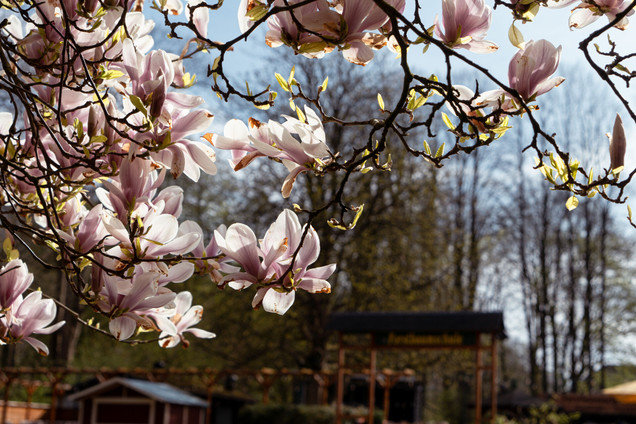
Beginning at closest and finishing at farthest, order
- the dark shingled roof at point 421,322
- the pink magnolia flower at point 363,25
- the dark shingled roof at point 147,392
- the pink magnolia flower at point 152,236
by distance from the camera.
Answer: the pink magnolia flower at point 363,25, the pink magnolia flower at point 152,236, the dark shingled roof at point 421,322, the dark shingled roof at point 147,392

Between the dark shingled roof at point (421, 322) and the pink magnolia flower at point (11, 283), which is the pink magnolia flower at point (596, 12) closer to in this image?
the pink magnolia flower at point (11, 283)

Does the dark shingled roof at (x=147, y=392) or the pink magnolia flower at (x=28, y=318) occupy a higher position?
the pink magnolia flower at (x=28, y=318)

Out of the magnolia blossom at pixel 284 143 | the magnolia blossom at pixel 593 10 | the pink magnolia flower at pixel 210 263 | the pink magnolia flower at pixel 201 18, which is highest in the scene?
the magnolia blossom at pixel 593 10

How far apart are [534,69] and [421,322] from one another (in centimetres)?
939

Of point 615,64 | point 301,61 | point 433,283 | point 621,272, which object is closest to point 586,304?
point 621,272

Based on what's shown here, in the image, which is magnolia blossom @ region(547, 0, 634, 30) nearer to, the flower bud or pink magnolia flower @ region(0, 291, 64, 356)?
the flower bud

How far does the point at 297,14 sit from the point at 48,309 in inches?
35.2

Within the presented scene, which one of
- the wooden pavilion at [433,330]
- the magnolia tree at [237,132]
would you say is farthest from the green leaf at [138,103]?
the wooden pavilion at [433,330]

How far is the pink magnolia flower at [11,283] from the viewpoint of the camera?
1.57 meters

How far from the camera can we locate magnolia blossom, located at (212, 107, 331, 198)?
1250 millimetres

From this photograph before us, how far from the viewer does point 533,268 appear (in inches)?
977

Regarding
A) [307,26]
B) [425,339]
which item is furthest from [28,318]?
[425,339]

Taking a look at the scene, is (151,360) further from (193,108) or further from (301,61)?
(193,108)

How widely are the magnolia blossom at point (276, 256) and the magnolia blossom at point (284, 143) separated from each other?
0.24 ft
